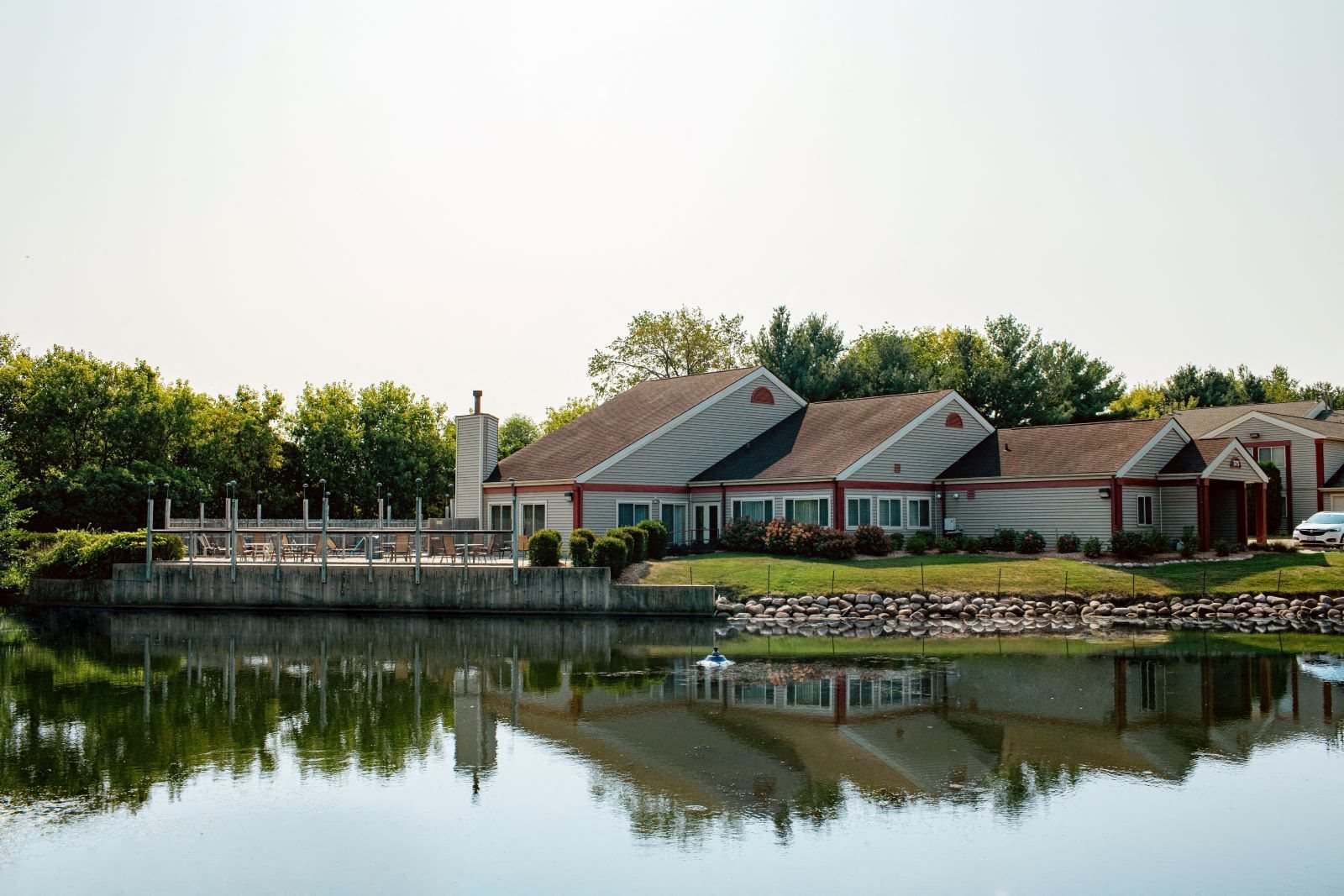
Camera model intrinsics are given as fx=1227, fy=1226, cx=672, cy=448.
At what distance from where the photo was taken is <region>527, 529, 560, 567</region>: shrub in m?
37.7

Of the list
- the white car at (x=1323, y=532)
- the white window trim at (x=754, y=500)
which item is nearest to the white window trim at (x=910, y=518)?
the white window trim at (x=754, y=500)

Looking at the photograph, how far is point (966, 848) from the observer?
13.1 m

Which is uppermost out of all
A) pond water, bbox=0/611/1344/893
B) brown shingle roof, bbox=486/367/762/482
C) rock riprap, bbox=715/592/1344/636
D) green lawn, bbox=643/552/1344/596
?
brown shingle roof, bbox=486/367/762/482

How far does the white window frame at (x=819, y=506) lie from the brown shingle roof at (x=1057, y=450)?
5.16 m

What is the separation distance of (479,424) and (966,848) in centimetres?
3767

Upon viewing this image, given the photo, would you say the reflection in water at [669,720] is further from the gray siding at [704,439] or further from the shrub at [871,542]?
the gray siding at [704,439]

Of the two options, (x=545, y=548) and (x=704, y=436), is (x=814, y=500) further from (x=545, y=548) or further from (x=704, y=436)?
(x=545, y=548)

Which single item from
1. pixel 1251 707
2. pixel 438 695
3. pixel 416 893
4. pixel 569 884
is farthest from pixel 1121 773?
pixel 438 695

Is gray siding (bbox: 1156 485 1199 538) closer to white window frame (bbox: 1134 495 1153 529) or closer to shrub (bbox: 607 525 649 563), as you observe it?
white window frame (bbox: 1134 495 1153 529)

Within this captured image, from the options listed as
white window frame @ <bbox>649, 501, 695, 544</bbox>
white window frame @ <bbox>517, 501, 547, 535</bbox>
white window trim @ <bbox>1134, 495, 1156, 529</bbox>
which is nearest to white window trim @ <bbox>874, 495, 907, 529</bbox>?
white window frame @ <bbox>649, 501, 695, 544</bbox>

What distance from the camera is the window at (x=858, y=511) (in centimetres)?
4281

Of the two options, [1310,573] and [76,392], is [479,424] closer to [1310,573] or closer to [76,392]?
[76,392]

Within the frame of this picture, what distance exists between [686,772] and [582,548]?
70.7ft

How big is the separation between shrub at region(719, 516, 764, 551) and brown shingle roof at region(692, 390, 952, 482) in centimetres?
200
